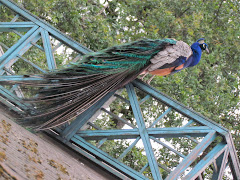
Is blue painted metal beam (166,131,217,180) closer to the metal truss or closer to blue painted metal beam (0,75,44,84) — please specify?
the metal truss

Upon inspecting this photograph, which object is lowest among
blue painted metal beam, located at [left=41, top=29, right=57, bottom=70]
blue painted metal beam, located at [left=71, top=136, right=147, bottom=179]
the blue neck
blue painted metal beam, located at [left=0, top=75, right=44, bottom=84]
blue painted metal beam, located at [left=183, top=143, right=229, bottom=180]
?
blue painted metal beam, located at [left=71, top=136, right=147, bottom=179]

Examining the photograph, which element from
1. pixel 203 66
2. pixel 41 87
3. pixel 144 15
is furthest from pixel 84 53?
pixel 144 15

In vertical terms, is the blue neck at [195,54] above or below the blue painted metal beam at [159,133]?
above

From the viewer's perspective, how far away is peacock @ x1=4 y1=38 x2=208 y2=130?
15.8 ft

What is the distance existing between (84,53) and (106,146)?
10.4 ft

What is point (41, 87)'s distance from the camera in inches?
196

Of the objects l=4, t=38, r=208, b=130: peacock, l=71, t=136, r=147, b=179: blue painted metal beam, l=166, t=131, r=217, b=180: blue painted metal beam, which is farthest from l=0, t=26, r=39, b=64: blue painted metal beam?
l=166, t=131, r=217, b=180: blue painted metal beam

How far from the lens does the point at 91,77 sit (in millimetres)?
4988

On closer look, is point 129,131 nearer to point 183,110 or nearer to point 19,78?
point 183,110

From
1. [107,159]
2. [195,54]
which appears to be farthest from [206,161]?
[195,54]

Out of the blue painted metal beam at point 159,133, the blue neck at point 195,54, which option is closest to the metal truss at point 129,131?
the blue painted metal beam at point 159,133

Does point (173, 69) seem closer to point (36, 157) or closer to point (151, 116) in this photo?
point (36, 157)

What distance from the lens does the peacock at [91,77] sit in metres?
4.83

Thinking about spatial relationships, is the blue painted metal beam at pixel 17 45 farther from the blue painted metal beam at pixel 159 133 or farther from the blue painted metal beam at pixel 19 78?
the blue painted metal beam at pixel 159 133
